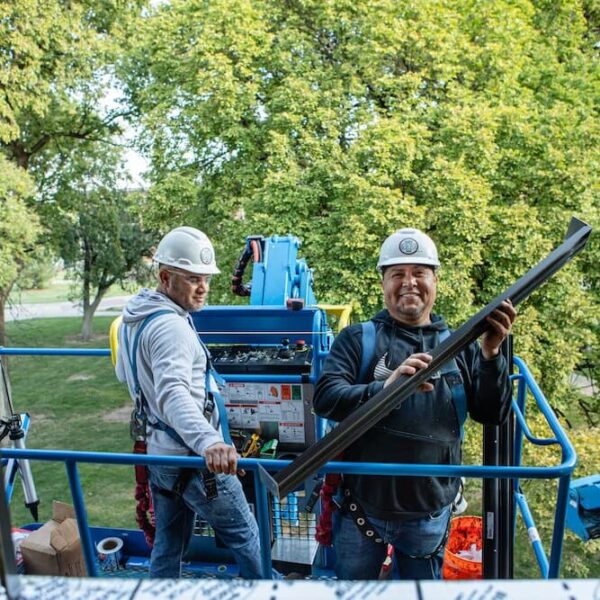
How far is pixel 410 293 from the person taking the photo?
2625 millimetres

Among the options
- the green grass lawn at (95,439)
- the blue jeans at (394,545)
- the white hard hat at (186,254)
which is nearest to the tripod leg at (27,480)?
the white hard hat at (186,254)

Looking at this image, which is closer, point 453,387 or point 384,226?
point 453,387

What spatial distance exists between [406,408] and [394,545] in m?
0.62

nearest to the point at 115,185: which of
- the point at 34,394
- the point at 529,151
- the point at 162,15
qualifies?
the point at 162,15

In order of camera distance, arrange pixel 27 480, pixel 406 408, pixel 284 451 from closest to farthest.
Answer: pixel 406 408 → pixel 284 451 → pixel 27 480

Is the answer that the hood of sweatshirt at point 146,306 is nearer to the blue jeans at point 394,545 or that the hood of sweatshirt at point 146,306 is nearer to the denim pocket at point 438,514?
the blue jeans at point 394,545

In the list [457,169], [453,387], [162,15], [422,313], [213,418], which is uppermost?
[162,15]

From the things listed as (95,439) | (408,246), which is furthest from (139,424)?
(95,439)

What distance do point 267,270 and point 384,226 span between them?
6.59 m

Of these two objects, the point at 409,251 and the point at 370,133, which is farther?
the point at 370,133

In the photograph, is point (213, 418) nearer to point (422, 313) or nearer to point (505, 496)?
point (422, 313)

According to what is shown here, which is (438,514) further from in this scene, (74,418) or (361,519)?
(74,418)

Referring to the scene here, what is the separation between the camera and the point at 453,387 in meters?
2.52

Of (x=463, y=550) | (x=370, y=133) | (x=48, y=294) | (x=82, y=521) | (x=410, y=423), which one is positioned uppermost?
(x=370, y=133)
